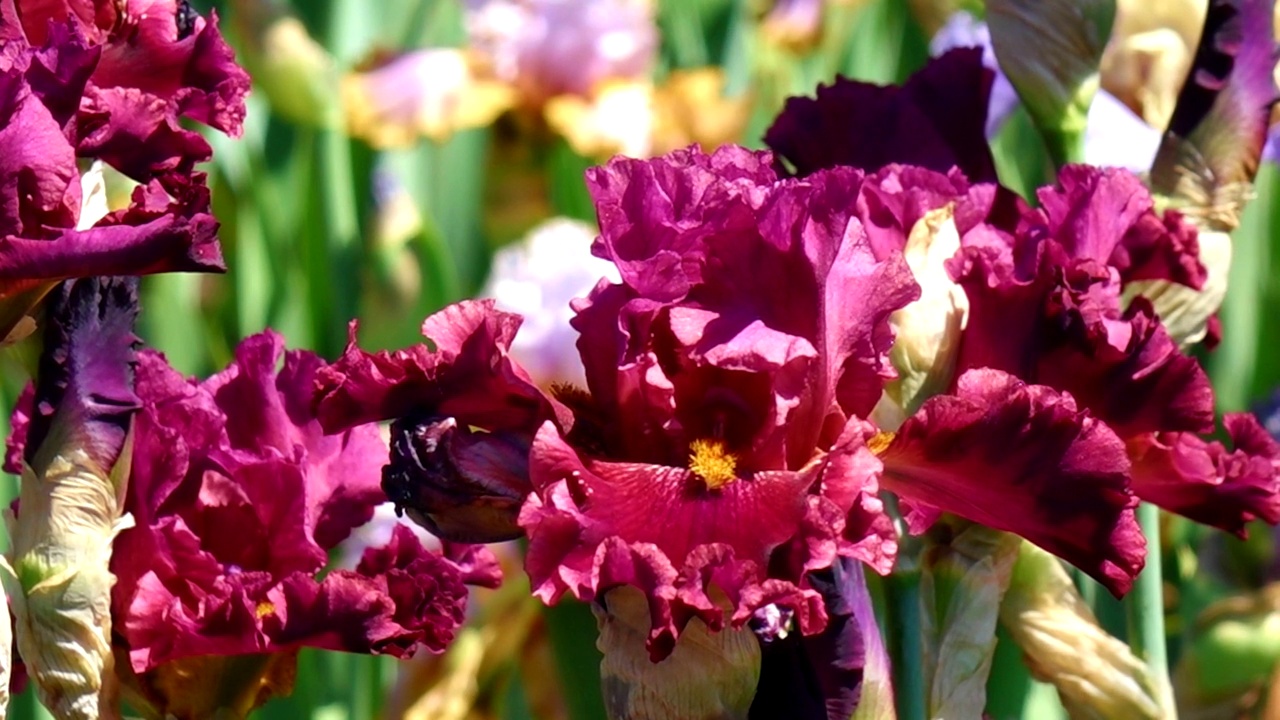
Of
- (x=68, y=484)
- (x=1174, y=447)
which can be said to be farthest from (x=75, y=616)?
(x=1174, y=447)

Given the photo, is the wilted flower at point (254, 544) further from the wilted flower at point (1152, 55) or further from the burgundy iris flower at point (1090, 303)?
the wilted flower at point (1152, 55)

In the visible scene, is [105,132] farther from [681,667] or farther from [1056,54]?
[1056,54]

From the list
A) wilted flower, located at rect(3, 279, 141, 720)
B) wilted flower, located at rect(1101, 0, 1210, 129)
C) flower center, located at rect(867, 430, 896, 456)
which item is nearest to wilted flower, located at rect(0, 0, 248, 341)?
wilted flower, located at rect(3, 279, 141, 720)

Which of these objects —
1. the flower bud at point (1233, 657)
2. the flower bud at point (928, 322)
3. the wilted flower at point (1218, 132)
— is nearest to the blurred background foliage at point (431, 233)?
the flower bud at point (1233, 657)

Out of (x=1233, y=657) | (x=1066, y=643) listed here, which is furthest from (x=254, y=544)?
(x=1233, y=657)

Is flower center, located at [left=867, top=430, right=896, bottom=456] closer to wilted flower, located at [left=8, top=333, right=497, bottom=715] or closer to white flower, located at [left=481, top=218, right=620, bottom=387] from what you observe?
wilted flower, located at [left=8, top=333, right=497, bottom=715]

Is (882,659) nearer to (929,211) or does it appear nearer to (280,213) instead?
(929,211)
